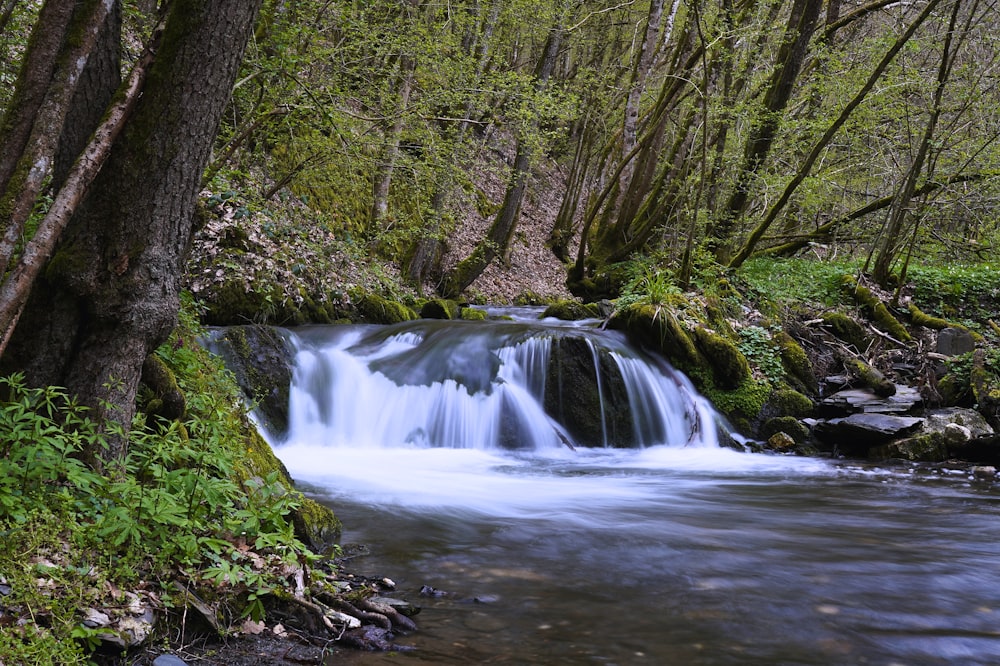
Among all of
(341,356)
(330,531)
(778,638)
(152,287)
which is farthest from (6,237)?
(341,356)

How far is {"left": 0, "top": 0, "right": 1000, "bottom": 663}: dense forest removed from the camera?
3.15 meters

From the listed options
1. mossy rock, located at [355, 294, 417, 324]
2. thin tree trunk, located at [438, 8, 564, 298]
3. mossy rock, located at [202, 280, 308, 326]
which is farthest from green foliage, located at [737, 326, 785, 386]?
mossy rock, located at [202, 280, 308, 326]

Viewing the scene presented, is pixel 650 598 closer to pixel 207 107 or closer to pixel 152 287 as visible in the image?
pixel 152 287

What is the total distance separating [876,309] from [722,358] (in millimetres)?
3779

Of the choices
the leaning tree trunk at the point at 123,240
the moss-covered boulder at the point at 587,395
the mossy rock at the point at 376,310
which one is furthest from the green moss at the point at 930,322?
the leaning tree trunk at the point at 123,240

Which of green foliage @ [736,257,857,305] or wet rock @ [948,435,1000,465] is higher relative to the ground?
green foliage @ [736,257,857,305]

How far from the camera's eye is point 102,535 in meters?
2.70

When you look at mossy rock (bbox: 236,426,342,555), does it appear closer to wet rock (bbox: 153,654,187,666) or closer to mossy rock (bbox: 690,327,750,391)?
wet rock (bbox: 153,654,187,666)

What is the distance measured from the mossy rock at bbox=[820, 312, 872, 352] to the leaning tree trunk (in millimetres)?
11627

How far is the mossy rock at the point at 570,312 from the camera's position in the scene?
46.1 feet

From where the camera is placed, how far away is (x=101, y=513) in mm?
2918

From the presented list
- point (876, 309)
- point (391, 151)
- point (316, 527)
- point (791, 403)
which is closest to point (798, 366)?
point (791, 403)

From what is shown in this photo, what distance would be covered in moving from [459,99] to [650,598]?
795 centimetres

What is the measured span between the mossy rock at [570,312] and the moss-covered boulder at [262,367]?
6187 millimetres
